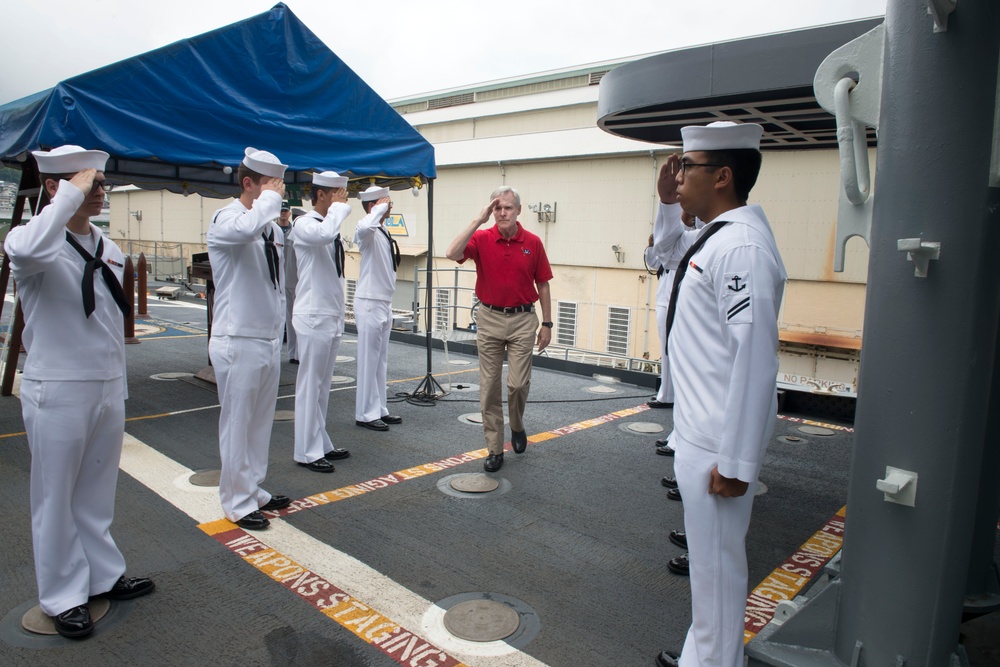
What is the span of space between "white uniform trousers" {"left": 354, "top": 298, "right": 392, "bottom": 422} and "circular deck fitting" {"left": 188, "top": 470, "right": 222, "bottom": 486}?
1778mm

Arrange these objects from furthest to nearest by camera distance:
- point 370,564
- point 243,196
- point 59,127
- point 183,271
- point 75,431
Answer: point 183,271 < point 59,127 < point 243,196 < point 370,564 < point 75,431

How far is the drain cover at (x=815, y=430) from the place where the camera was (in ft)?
23.2

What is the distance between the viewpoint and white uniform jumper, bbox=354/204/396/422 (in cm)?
666

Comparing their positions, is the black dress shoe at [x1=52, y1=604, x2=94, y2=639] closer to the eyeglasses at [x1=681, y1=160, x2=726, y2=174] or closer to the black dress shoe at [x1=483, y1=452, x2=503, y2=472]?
the black dress shoe at [x1=483, y1=452, x2=503, y2=472]

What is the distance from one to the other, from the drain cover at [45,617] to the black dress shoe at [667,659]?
8.63ft

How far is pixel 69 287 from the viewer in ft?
10.1

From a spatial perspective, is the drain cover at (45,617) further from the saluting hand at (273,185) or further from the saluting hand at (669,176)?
the saluting hand at (669,176)

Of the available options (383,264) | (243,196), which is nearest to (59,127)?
(243,196)

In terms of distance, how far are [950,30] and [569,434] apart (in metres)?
5.19

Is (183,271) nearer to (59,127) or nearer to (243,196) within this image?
(59,127)

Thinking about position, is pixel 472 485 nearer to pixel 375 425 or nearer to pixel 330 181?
pixel 375 425

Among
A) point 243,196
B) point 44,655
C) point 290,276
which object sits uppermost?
point 243,196

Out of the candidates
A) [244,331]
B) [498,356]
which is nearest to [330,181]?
[244,331]

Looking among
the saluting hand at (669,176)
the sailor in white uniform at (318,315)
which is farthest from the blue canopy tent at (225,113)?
the saluting hand at (669,176)
